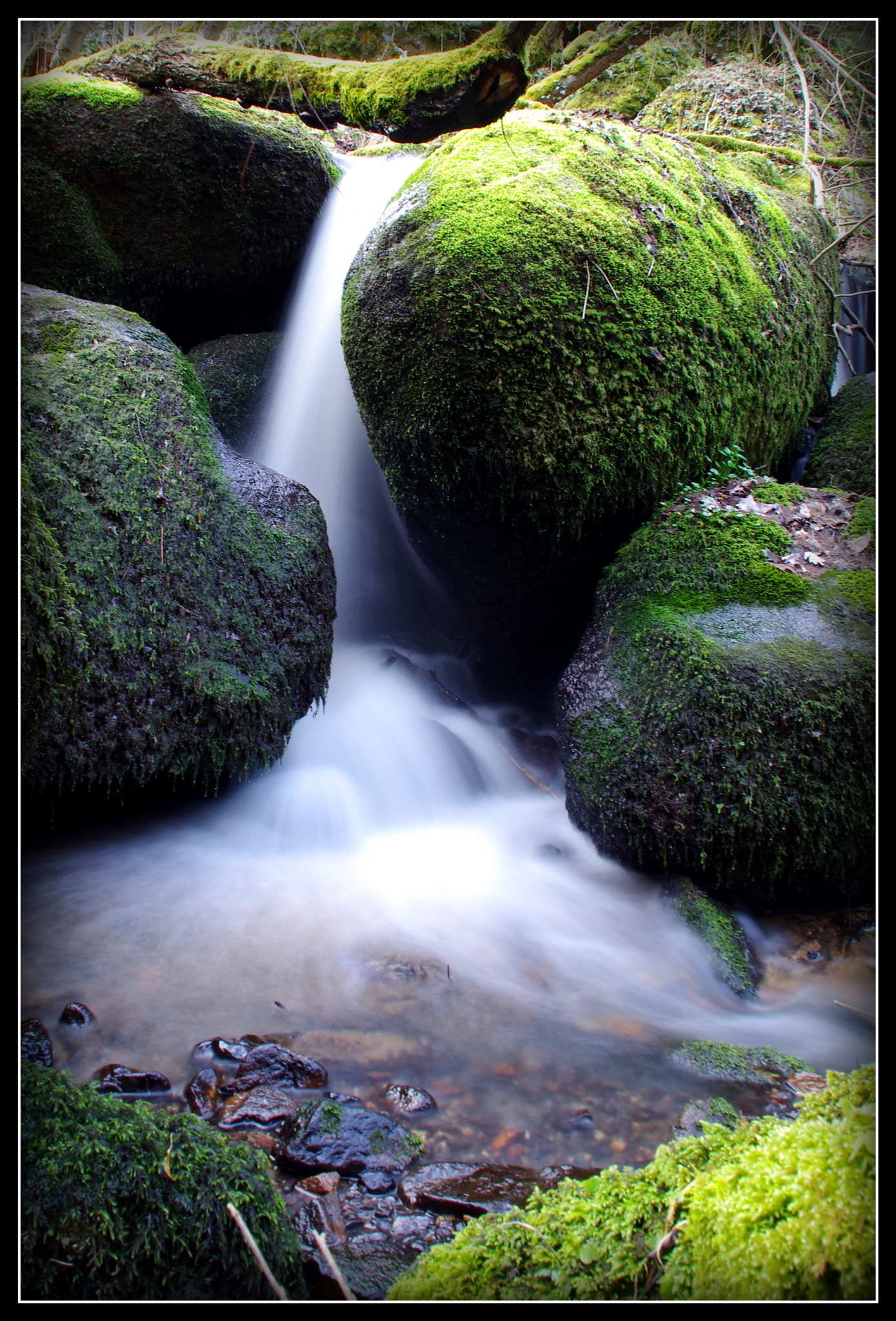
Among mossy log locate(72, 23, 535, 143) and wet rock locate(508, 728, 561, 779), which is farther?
wet rock locate(508, 728, 561, 779)

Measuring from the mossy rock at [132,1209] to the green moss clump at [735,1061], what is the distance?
5.32 feet

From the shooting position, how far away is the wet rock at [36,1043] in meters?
2.13

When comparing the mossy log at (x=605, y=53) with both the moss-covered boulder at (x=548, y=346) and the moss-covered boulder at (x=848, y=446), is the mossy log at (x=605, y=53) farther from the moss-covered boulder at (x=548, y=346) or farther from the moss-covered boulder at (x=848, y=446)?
the moss-covered boulder at (x=848, y=446)

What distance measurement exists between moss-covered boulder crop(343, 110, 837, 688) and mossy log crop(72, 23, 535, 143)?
0.96 m

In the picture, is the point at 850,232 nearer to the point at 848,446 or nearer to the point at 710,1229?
the point at 848,446

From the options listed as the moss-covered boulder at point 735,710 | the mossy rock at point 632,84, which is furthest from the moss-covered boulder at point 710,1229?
the mossy rock at point 632,84

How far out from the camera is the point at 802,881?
3.47 metres

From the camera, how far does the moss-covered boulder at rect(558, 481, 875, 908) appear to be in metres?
3.38

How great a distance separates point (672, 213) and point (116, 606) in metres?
4.34

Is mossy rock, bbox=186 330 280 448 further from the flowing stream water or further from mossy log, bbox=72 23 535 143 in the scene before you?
the flowing stream water


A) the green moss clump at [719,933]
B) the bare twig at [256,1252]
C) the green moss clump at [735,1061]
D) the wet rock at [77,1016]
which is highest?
the bare twig at [256,1252]

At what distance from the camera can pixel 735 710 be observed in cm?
341

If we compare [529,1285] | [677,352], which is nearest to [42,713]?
[529,1285]

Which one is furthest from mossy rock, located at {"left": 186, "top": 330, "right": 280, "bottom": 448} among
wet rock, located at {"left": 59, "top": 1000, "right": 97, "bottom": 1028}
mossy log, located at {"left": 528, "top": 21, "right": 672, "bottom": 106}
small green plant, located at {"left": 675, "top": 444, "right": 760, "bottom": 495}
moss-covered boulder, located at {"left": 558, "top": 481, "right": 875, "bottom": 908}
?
wet rock, located at {"left": 59, "top": 1000, "right": 97, "bottom": 1028}
